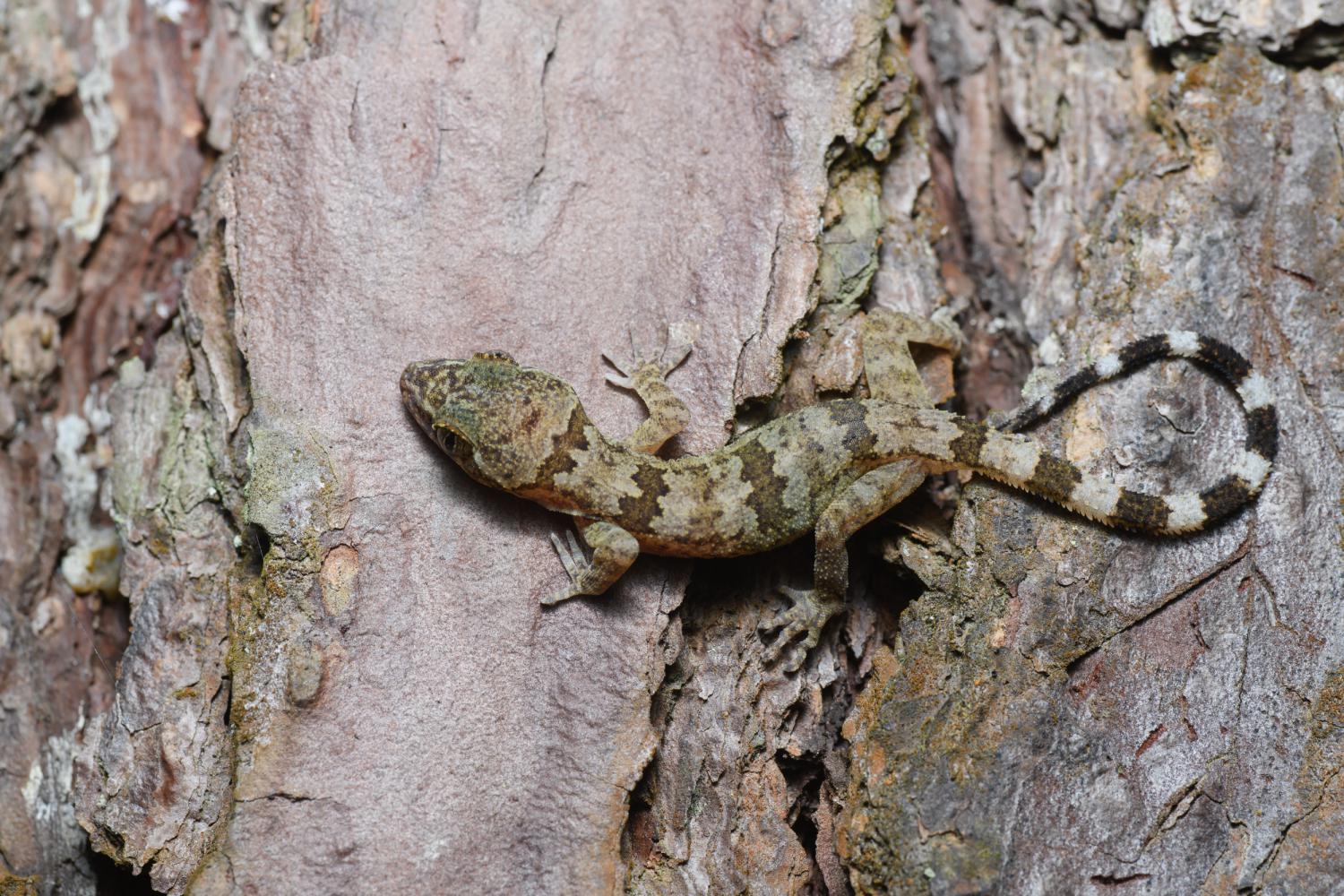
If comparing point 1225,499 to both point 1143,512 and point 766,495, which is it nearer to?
point 1143,512

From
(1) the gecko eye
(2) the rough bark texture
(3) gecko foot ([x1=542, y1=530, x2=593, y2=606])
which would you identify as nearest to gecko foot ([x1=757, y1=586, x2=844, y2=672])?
(2) the rough bark texture

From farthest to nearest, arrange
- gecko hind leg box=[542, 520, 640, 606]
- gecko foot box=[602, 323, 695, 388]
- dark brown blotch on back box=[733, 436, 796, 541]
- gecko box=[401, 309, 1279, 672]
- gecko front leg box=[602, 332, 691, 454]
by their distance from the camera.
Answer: gecko foot box=[602, 323, 695, 388] → gecko front leg box=[602, 332, 691, 454] → dark brown blotch on back box=[733, 436, 796, 541] → gecko box=[401, 309, 1279, 672] → gecko hind leg box=[542, 520, 640, 606]

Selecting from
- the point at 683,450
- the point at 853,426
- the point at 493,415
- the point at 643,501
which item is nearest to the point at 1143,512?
the point at 853,426

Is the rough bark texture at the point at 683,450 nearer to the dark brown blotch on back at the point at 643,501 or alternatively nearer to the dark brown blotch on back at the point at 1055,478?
the dark brown blotch on back at the point at 1055,478

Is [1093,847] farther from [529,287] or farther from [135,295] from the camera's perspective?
[135,295]

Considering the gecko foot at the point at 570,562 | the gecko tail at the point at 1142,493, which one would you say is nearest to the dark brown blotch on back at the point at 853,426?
the gecko tail at the point at 1142,493

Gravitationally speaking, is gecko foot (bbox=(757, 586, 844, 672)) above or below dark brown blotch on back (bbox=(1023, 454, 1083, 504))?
below

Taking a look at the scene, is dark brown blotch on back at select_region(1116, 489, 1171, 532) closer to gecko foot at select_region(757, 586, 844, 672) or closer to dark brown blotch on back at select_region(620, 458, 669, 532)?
gecko foot at select_region(757, 586, 844, 672)
